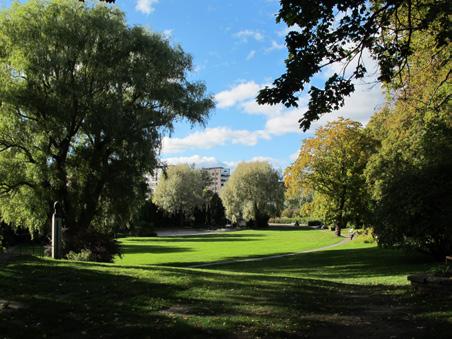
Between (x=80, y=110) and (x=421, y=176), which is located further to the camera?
(x=80, y=110)

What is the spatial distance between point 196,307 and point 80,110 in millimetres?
16295

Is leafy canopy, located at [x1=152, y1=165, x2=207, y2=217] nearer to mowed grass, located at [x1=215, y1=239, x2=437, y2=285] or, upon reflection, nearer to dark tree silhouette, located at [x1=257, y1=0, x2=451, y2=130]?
mowed grass, located at [x1=215, y1=239, x2=437, y2=285]

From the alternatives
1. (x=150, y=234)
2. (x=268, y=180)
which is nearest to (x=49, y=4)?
(x=150, y=234)

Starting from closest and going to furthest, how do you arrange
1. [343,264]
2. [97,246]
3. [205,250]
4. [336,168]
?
1. [97,246]
2. [343,264]
3. [205,250]
4. [336,168]

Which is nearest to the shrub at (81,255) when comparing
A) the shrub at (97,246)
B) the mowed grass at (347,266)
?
the shrub at (97,246)

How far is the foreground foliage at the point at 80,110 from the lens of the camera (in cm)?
2178

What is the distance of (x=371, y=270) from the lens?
20.4 metres

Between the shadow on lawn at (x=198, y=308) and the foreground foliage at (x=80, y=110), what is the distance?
10915 mm

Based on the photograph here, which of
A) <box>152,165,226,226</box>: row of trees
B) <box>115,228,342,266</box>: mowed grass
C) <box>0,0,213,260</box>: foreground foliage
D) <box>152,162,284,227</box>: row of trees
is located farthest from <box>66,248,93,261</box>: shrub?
<box>152,162,284,227</box>: row of trees

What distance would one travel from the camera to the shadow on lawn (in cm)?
700

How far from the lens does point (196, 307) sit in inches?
333

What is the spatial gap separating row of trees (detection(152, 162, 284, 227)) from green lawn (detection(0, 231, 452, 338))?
77.8 m

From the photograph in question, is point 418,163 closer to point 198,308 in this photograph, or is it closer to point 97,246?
point 97,246

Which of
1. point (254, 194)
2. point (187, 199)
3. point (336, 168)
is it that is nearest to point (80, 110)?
point (336, 168)
